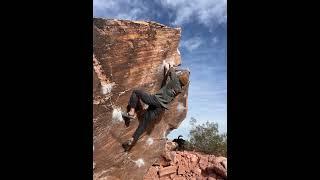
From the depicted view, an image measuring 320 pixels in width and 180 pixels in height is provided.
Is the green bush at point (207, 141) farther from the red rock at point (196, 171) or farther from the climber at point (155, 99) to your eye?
the climber at point (155, 99)

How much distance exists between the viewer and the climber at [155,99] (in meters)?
8.48

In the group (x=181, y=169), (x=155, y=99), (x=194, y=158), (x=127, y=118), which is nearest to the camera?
Answer: (x=127, y=118)

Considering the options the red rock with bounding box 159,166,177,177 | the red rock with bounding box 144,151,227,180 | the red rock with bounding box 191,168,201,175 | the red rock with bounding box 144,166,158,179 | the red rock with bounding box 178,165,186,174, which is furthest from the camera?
the red rock with bounding box 191,168,201,175

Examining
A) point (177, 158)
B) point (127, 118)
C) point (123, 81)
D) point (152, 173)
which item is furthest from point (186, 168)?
point (123, 81)

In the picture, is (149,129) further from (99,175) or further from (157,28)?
(157,28)

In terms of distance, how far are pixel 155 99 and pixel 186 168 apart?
4672 mm

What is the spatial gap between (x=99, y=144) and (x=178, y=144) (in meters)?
6.70

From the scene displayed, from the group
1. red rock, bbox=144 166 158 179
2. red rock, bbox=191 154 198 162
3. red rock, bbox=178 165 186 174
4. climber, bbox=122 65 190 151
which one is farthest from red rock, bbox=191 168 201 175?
climber, bbox=122 65 190 151

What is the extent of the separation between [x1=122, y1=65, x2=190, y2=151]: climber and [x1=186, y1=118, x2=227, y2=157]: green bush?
6737mm

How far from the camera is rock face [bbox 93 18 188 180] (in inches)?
304

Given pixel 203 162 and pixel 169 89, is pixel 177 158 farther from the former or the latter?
pixel 169 89

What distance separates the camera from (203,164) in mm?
12672

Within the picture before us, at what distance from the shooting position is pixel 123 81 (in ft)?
27.3

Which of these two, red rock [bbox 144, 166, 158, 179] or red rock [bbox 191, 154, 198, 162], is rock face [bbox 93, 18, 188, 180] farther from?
red rock [bbox 191, 154, 198, 162]
